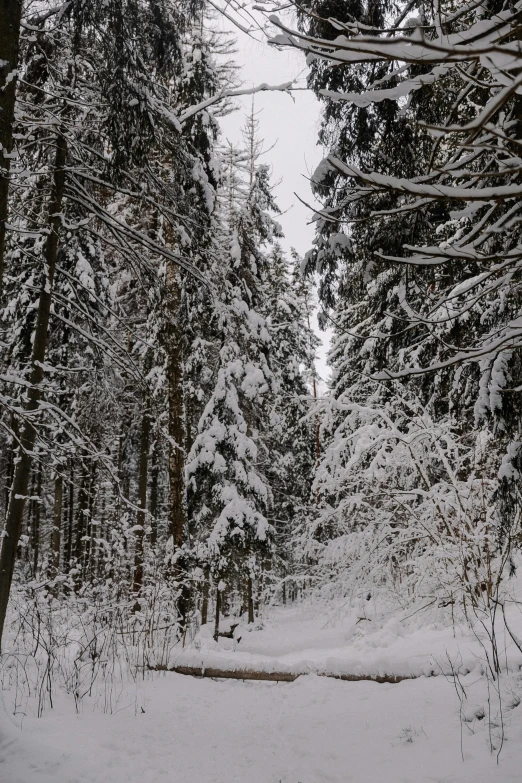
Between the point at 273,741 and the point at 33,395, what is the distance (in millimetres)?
4164

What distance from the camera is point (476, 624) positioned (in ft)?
19.5

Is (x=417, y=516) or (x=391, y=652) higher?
(x=417, y=516)

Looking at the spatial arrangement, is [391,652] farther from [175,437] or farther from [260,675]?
[175,437]

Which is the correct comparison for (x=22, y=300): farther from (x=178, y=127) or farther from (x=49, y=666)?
(x=49, y=666)

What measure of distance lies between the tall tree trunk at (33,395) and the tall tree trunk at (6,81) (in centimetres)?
189

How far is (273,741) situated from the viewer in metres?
4.11

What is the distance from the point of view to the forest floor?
301cm

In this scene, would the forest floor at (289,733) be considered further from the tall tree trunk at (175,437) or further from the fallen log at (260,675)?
the tall tree trunk at (175,437)

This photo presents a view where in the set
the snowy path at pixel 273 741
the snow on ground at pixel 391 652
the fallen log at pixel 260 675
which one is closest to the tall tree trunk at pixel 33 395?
the snowy path at pixel 273 741

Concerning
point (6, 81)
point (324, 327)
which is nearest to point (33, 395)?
point (6, 81)

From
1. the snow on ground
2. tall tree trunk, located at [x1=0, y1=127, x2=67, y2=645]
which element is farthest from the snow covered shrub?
tall tree trunk, located at [x1=0, y1=127, x2=67, y2=645]

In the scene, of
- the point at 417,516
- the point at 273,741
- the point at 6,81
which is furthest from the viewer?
the point at 417,516

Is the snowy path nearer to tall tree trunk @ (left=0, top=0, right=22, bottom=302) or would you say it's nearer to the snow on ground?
the snow on ground

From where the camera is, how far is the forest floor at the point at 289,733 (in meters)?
3.01
